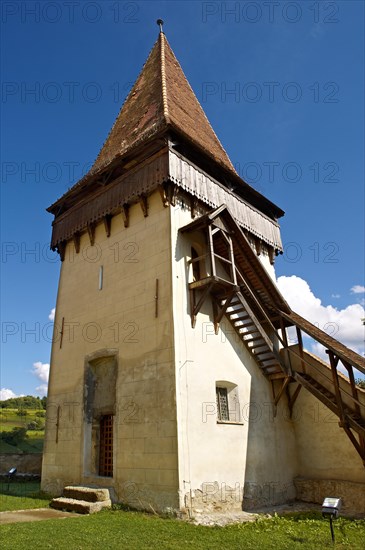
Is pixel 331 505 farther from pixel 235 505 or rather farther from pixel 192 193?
pixel 192 193

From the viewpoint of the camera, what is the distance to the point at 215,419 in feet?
36.0

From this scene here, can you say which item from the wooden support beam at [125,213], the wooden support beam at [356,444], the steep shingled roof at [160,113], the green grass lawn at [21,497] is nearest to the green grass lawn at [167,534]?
the wooden support beam at [356,444]

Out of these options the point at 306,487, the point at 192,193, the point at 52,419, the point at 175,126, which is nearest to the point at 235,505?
the point at 306,487

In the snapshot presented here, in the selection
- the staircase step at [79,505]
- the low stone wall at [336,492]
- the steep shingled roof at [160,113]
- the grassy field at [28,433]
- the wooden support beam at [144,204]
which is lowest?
the low stone wall at [336,492]

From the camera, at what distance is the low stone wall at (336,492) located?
11461 millimetres

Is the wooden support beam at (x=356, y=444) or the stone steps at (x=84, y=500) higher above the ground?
the wooden support beam at (x=356, y=444)

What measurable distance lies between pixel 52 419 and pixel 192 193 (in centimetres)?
924

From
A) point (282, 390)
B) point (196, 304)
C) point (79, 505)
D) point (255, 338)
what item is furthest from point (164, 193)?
point (79, 505)

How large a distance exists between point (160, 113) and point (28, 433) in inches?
991

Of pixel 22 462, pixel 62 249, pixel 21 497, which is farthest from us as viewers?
pixel 22 462

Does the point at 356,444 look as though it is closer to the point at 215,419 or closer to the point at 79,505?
the point at 215,419

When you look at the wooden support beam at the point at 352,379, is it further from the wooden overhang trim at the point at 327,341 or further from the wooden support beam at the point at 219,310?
the wooden support beam at the point at 219,310

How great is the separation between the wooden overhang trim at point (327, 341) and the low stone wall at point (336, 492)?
359cm

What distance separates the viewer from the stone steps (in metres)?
9.85
